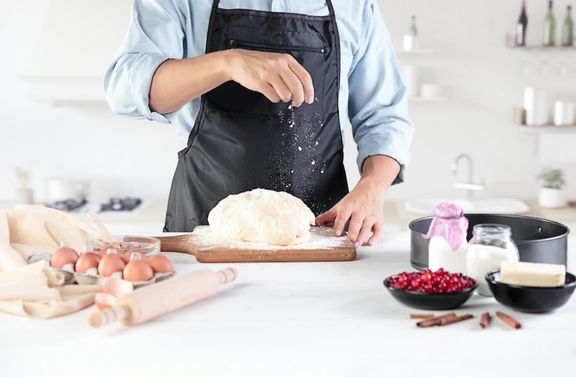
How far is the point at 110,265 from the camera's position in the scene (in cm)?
154

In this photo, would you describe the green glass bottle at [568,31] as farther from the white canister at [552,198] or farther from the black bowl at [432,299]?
the black bowl at [432,299]

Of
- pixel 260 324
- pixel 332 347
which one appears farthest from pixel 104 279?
pixel 332 347

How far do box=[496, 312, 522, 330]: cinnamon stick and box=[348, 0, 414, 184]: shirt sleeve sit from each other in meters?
0.98

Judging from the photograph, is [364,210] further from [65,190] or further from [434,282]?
[65,190]

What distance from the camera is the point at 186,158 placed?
2.37 metres

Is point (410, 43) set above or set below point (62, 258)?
above

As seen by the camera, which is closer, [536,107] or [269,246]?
[269,246]

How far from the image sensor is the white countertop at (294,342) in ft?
3.94

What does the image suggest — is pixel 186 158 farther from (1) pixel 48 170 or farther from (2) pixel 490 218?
(1) pixel 48 170

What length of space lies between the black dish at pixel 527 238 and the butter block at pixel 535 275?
0.49 feet

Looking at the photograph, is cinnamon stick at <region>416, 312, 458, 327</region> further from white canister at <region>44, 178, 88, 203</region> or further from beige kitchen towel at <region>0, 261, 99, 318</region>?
white canister at <region>44, 178, 88, 203</region>

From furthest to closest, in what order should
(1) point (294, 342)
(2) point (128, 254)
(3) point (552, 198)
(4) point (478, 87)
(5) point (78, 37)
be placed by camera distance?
(4) point (478, 87), (3) point (552, 198), (5) point (78, 37), (2) point (128, 254), (1) point (294, 342)

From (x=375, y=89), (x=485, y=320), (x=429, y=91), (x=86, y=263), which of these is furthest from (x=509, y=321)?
(x=429, y=91)

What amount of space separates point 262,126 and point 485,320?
1.07 meters
